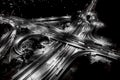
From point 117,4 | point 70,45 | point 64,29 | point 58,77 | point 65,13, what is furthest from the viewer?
point 117,4

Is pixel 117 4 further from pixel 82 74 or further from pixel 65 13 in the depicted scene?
pixel 82 74

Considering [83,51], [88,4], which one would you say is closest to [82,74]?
[83,51]

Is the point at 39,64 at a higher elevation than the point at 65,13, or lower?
lower

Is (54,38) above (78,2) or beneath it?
beneath

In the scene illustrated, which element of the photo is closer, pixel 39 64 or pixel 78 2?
pixel 39 64

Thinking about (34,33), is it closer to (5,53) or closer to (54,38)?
(54,38)

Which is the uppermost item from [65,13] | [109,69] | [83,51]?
[65,13]

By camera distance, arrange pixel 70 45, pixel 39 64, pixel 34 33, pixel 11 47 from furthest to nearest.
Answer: pixel 34 33, pixel 70 45, pixel 11 47, pixel 39 64

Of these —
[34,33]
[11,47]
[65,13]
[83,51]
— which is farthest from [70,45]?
[65,13]

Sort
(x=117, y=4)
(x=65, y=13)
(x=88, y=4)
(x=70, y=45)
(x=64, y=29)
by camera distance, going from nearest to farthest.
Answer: (x=70, y=45)
(x=64, y=29)
(x=65, y=13)
(x=117, y=4)
(x=88, y=4)
